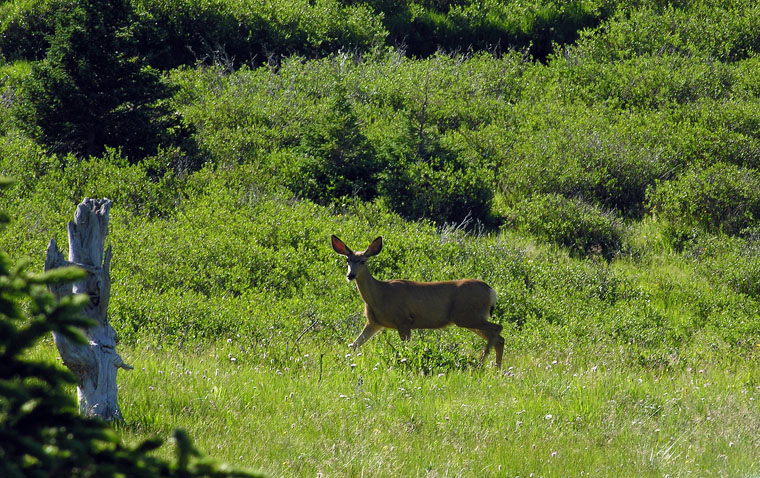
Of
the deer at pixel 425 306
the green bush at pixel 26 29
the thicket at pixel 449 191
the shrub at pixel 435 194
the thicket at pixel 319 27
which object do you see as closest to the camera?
the deer at pixel 425 306

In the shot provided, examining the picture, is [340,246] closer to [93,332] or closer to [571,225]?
[93,332]

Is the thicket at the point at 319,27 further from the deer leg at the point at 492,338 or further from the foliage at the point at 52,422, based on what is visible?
the foliage at the point at 52,422

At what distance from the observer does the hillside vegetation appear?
673 centimetres

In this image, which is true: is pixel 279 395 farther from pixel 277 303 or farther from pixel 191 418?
pixel 277 303

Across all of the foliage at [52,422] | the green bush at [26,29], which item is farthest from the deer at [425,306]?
the green bush at [26,29]

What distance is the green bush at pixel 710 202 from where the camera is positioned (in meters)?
16.3

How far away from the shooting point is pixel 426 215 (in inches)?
651

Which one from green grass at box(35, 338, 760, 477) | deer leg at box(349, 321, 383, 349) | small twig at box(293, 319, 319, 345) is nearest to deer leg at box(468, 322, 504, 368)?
green grass at box(35, 338, 760, 477)

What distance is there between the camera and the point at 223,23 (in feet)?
80.9

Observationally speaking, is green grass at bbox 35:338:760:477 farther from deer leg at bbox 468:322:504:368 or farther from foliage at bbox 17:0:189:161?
foliage at bbox 17:0:189:161

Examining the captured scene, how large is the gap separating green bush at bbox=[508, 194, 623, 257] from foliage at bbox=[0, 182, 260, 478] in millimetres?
13742

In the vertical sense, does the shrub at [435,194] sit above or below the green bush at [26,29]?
below

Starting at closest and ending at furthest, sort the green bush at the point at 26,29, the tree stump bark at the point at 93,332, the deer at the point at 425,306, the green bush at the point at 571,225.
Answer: the tree stump bark at the point at 93,332, the deer at the point at 425,306, the green bush at the point at 571,225, the green bush at the point at 26,29

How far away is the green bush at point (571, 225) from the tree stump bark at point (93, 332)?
1092cm
